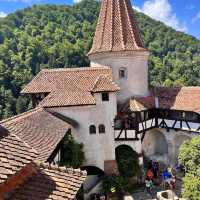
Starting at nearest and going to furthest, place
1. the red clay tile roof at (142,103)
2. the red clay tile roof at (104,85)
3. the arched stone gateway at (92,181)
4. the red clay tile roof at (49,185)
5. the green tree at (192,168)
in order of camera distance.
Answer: the red clay tile roof at (49,185) → the green tree at (192,168) → the arched stone gateway at (92,181) → the red clay tile roof at (104,85) → the red clay tile roof at (142,103)

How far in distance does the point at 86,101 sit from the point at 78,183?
54.1 feet

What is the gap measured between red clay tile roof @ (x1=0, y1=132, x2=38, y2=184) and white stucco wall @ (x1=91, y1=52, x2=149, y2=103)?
20.5 meters

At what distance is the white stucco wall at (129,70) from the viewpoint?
91.3 ft

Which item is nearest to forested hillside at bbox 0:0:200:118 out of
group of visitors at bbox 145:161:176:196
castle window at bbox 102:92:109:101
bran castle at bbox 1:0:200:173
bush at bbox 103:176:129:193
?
bran castle at bbox 1:0:200:173

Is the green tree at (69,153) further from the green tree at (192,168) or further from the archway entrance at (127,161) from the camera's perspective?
the green tree at (192,168)

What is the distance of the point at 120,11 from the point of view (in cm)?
2894

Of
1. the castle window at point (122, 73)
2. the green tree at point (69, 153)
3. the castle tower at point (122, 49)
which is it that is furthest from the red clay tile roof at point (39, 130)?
the castle window at point (122, 73)

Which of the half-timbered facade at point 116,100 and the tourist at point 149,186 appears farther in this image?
the half-timbered facade at point 116,100

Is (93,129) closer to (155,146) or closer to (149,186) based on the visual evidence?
(149,186)

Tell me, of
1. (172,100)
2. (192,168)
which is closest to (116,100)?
(172,100)

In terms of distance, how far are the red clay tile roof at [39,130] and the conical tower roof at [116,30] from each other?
9003 mm

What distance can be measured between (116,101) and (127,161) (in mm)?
4388

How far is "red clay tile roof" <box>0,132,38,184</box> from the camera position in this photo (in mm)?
6354

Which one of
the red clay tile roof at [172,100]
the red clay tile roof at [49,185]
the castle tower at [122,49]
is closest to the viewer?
the red clay tile roof at [49,185]
